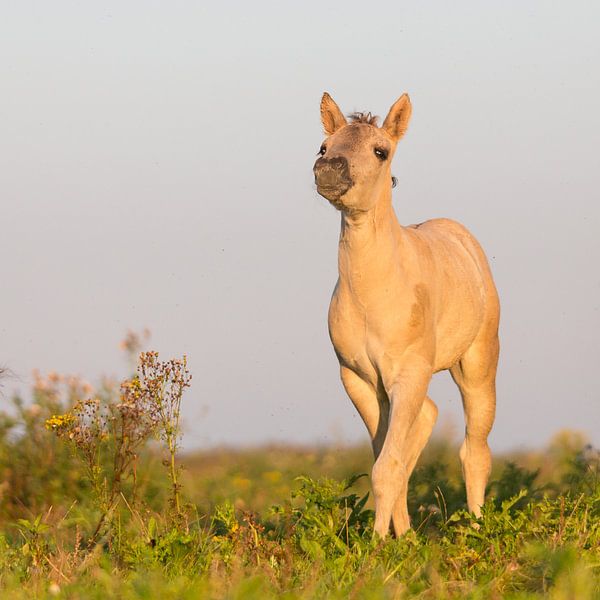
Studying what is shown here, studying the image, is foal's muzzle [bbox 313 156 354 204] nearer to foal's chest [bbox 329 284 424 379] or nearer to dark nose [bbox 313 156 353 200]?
dark nose [bbox 313 156 353 200]

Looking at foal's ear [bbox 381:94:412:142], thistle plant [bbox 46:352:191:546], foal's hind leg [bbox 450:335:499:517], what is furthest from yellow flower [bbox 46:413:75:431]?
foal's hind leg [bbox 450:335:499:517]

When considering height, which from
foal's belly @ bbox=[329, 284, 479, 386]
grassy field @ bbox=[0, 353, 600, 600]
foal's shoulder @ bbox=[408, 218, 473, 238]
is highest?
foal's shoulder @ bbox=[408, 218, 473, 238]

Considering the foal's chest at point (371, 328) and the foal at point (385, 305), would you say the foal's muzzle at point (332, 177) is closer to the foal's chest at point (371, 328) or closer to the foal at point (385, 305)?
the foal at point (385, 305)

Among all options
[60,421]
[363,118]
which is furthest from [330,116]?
[60,421]

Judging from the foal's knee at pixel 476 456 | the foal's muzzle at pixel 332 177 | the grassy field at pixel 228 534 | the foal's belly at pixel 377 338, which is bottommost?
the grassy field at pixel 228 534

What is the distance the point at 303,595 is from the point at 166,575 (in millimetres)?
1272

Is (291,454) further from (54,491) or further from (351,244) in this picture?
(351,244)

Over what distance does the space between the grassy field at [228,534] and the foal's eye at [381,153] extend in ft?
6.59

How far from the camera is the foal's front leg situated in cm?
797

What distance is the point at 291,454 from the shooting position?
48.3 feet

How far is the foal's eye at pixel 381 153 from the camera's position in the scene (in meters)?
8.20

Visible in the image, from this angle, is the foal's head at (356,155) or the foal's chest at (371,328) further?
the foal's chest at (371,328)

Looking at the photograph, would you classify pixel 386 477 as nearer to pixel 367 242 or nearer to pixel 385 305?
pixel 385 305

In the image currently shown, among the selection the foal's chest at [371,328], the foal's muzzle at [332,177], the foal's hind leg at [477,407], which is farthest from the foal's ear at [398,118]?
the foal's hind leg at [477,407]
